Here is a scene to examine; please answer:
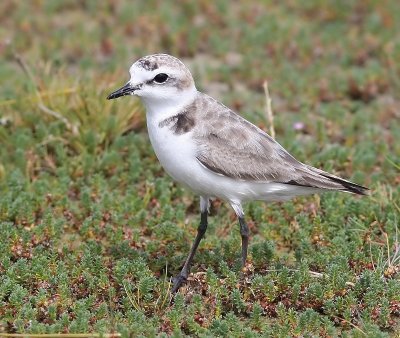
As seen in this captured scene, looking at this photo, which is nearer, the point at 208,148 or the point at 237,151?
the point at 208,148

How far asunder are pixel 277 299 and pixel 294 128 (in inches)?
140

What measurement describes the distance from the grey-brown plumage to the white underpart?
55 millimetres

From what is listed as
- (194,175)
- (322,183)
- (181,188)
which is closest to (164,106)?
(194,175)

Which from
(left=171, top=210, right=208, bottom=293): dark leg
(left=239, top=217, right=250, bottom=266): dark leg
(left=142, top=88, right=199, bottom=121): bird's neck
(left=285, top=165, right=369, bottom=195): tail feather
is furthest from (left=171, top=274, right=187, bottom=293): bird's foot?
(left=142, top=88, right=199, bottom=121): bird's neck

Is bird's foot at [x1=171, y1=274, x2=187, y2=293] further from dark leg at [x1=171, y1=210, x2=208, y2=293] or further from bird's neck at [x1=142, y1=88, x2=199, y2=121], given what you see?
bird's neck at [x1=142, y1=88, x2=199, y2=121]

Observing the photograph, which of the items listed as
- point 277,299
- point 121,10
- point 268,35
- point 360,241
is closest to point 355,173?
point 360,241

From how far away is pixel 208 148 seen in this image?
702 centimetres

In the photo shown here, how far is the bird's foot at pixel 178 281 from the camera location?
739 centimetres

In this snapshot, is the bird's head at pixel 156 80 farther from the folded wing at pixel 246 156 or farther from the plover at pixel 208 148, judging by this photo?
the folded wing at pixel 246 156

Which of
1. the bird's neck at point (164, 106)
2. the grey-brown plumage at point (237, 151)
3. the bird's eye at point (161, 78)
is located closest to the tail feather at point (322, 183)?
the grey-brown plumage at point (237, 151)

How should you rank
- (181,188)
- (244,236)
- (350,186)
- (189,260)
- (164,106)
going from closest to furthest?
1. (164,106)
2. (350,186)
3. (244,236)
4. (189,260)
5. (181,188)

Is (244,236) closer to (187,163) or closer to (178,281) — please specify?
(178,281)

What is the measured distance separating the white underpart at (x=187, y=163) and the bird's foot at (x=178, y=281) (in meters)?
0.79

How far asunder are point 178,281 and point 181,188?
1.78 meters
